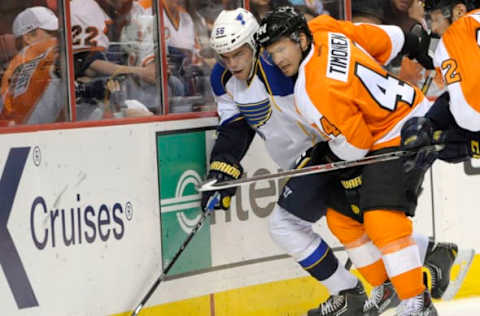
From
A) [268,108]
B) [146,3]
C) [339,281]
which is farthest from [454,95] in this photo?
[146,3]

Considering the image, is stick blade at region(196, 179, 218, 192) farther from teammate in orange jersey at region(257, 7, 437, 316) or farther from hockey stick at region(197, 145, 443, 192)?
teammate in orange jersey at region(257, 7, 437, 316)

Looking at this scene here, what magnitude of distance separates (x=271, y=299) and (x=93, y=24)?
62.4 inches

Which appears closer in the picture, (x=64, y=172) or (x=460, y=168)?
(x=64, y=172)

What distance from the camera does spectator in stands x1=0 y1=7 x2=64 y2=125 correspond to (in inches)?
146

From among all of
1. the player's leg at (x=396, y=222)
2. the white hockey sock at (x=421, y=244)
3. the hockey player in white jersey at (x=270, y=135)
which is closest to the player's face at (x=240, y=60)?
the hockey player in white jersey at (x=270, y=135)

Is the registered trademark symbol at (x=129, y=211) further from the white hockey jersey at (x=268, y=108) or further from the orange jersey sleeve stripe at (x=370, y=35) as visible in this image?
the orange jersey sleeve stripe at (x=370, y=35)

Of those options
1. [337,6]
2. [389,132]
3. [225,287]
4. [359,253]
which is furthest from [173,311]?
[337,6]

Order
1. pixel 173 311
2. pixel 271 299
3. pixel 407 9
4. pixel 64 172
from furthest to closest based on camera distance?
pixel 407 9
pixel 271 299
pixel 173 311
pixel 64 172

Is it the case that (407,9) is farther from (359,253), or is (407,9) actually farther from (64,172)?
(64,172)

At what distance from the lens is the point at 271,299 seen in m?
4.65

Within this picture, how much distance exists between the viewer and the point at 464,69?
11.7 feet

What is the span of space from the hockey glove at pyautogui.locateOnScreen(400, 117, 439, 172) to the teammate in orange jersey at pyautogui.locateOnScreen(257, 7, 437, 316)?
18 centimetres

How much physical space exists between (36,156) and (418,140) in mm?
1452

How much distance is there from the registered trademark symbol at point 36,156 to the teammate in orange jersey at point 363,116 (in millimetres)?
978
